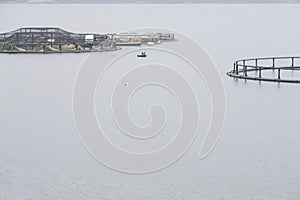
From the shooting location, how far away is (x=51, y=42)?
46938 millimetres

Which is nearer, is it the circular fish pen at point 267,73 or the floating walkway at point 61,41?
the circular fish pen at point 267,73

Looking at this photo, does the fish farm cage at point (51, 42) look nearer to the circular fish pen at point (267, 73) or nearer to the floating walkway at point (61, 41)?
the floating walkway at point (61, 41)

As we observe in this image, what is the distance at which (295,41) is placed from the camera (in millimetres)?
60344

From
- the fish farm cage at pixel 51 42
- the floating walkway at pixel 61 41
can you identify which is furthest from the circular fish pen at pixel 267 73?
the floating walkway at pixel 61 41

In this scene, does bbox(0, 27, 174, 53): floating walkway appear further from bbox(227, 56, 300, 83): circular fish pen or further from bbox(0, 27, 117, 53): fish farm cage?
bbox(227, 56, 300, 83): circular fish pen

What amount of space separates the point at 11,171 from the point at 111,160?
2053 mm

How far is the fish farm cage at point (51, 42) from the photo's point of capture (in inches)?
1767

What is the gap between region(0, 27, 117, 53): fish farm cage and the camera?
44.9m

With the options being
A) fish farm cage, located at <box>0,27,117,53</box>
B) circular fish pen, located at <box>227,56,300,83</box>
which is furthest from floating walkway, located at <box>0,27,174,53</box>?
circular fish pen, located at <box>227,56,300,83</box>

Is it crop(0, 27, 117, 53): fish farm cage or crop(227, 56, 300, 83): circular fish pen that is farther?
crop(0, 27, 117, 53): fish farm cage

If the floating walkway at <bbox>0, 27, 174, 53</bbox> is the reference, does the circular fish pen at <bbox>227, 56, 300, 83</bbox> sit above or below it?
below

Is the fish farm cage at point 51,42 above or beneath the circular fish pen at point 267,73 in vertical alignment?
above

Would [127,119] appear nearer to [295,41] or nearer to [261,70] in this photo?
[261,70]

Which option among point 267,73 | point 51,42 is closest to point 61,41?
point 51,42
